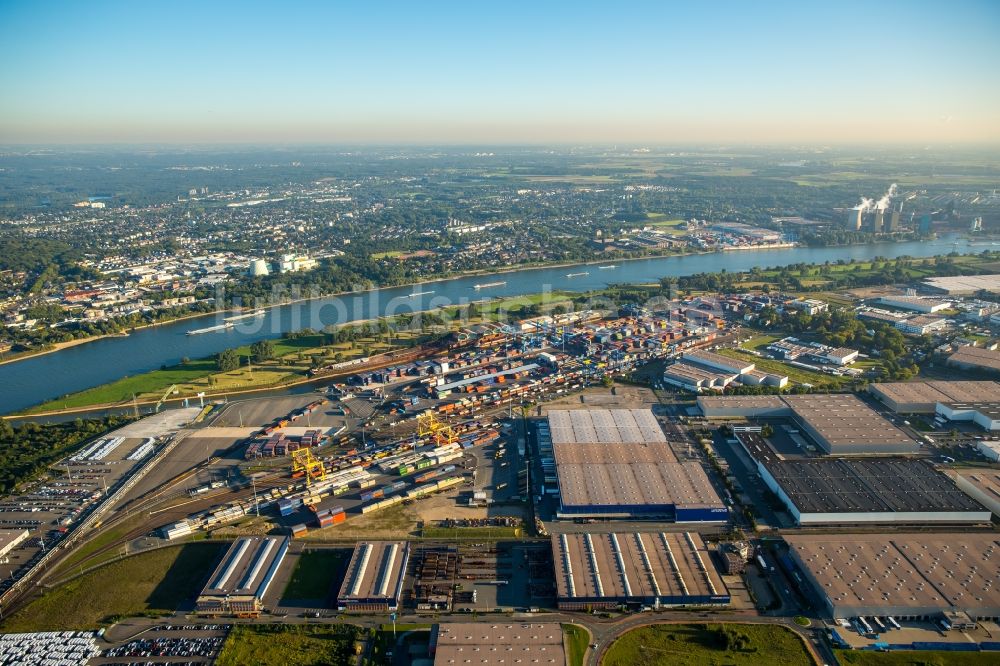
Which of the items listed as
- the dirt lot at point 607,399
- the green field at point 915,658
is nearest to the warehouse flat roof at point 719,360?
the dirt lot at point 607,399

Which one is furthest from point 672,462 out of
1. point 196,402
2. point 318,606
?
point 196,402

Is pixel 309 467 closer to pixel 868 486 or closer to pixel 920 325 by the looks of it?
pixel 868 486

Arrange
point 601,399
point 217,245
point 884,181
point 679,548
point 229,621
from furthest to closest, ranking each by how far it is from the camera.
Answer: point 884,181 → point 217,245 → point 601,399 → point 679,548 → point 229,621

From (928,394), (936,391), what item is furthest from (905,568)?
(936,391)

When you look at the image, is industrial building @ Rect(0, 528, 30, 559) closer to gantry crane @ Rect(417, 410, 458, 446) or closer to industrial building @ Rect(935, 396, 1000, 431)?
gantry crane @ Rect(417, 410, 458, 446)

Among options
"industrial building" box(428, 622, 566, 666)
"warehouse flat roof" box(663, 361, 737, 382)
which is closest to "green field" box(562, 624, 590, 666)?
"industrial building" box(428, 622, 566, 666)

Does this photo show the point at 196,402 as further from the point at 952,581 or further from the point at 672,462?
the point at 952,581

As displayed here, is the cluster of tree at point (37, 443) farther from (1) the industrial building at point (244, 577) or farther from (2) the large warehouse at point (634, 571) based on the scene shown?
(2) the large warehouse at point (634, 571)
